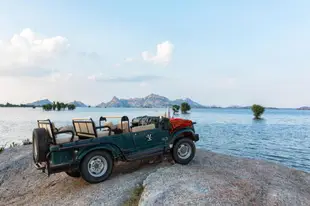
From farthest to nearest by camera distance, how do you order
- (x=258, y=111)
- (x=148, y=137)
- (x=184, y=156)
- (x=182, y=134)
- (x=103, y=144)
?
(x=258, y=111) → (x=184, y=156) → (x=182, y=134) → (x=148, y=137) → (x=103, y=144)

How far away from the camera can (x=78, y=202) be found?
6.29 m

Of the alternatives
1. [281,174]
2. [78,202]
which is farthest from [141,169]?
[281,174]

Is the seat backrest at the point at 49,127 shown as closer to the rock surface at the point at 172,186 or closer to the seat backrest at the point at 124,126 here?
the rock surface at the point at 172,186

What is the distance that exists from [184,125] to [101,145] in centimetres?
322

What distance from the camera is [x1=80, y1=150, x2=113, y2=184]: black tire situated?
22.9 ft

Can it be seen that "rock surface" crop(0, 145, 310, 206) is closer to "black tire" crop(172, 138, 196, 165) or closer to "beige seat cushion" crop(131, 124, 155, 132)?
"black tire" crop(172, 138, 196, 165)

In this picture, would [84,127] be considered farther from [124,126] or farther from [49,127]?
[124,126]

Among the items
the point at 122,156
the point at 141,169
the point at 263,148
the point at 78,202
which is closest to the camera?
the point at 78,202

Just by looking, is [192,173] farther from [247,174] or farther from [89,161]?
[89,161]

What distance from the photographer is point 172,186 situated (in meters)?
6.38

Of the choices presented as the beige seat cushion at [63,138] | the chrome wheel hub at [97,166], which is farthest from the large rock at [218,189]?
the beige seat cushion at [63,138]

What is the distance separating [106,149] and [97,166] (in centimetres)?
57

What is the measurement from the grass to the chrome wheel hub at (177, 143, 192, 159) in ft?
7.76

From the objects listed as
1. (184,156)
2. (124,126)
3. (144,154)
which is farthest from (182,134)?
(124,126)
